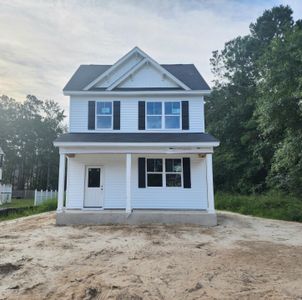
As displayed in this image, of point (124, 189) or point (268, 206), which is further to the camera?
point (268, 206)

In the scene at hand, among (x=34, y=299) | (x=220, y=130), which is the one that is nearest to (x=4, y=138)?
(x=220, y=130)

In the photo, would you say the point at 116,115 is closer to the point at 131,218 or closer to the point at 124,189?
the point at 124,189

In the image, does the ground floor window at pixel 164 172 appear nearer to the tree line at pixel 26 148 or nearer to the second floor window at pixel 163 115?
the second floor window at pixel 163 115

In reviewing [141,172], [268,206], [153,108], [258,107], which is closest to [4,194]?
[141,172]

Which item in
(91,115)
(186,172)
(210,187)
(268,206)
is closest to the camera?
(210,187)

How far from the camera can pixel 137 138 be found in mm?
12359

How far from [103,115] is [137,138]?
2191 mm

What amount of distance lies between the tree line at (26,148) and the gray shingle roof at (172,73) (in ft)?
105

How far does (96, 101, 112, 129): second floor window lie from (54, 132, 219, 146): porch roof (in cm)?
47

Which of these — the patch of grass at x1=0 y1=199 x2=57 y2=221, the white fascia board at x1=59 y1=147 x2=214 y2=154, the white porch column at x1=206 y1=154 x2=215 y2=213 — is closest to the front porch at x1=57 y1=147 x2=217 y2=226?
the white fascia board at x1=59 y1=147 x2=214 y2=154

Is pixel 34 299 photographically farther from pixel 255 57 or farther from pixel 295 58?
pixel 255 57

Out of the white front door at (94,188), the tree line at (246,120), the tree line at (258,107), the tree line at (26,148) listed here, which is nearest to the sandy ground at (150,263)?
the white front door at (94,188)

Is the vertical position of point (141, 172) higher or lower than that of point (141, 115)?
lower

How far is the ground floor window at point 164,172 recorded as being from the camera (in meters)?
12.8
